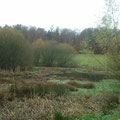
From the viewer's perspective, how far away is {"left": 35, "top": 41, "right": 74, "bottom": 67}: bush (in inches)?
1522

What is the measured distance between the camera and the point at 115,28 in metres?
9.76

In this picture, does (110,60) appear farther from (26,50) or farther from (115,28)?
(26,50)

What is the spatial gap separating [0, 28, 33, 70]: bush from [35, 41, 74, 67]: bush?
11.8 metres

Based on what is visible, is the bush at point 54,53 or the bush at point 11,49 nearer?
the bush at point 11,49

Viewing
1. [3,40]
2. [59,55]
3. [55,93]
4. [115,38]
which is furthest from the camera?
[59,55]

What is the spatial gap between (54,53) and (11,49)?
49.4ft

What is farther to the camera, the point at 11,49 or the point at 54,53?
the point at 54,53

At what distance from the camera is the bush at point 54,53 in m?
38.7

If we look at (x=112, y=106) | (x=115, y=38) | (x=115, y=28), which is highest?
(x=115, y=28)

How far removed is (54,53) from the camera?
3888cm

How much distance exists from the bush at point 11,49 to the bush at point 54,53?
11796mm

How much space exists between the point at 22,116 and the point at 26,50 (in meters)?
22.3

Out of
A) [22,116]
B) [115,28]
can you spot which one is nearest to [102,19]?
[115,28]

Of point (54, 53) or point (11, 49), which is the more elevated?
point (11, 49)
